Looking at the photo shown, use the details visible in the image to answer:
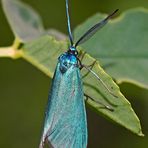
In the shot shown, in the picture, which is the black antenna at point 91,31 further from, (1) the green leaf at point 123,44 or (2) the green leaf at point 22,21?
(2) the green leaf at point 22,21

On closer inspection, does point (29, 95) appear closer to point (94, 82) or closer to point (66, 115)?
point (66, 115)

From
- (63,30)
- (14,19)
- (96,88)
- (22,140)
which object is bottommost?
(22,140)

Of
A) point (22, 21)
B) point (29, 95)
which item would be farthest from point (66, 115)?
point (29, 95)

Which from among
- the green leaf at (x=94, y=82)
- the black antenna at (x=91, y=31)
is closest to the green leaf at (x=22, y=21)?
the green leaf at (x=94, y=82)

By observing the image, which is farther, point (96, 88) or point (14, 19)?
point (14, 19)

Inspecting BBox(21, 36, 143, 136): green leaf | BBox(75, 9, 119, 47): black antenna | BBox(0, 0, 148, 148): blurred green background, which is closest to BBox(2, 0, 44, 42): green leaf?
BBox(21, 36, 143, 136): green leaf

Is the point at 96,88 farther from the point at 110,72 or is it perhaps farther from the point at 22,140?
the point at 22,140

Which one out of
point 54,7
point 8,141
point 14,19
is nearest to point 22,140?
point 8,141
